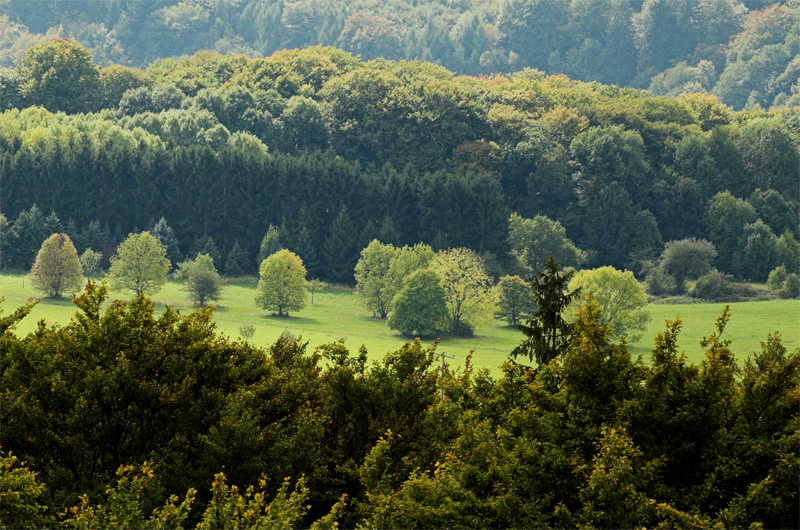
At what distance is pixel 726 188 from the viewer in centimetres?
11388

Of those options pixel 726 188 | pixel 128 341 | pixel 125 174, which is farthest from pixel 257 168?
pixel 128 341

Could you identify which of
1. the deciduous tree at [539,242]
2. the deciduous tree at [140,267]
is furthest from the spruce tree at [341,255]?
the deciduous tree at [140,267]

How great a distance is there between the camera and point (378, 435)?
2408 centimetres

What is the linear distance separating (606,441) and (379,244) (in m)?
76.8

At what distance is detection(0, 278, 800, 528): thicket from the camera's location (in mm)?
17875

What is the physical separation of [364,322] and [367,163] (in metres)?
30.9

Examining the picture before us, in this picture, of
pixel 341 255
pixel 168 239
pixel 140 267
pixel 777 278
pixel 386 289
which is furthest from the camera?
pixel 168 239

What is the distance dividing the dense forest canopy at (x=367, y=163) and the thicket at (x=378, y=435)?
238 feet

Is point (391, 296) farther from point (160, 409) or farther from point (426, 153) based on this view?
point (160, 409)

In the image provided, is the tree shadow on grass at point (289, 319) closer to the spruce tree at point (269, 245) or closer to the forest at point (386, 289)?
the forest at point (386, 289)

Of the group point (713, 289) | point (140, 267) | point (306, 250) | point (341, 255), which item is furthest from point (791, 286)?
point (140, 267)

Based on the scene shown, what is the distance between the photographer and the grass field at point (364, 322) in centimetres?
7788

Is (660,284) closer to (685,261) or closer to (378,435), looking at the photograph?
(685,261)

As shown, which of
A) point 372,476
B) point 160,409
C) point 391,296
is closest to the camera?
point 372,476
